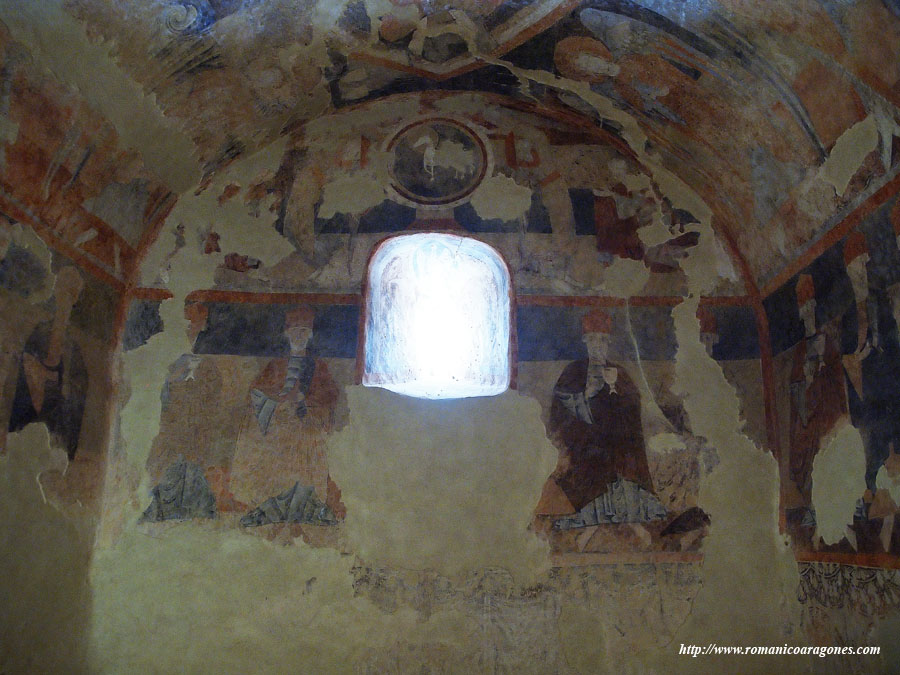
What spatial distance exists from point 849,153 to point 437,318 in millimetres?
3804

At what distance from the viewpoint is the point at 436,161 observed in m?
7.38

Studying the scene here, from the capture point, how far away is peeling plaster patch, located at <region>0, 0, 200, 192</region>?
4.94 metres

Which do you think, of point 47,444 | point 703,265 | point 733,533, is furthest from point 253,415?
point 703,265

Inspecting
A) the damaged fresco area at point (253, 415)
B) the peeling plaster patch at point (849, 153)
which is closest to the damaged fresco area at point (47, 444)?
the damaged fresco area at point (253, 415)

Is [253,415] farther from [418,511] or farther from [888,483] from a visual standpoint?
[888,483]

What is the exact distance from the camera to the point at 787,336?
20.7 feet

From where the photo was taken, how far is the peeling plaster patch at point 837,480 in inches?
206

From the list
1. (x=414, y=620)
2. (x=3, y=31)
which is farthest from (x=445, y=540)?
(x=3, y=31)

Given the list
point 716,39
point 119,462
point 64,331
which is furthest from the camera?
point 119,462

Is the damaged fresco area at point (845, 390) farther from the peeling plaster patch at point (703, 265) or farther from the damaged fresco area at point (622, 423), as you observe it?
the peeling plaster patch at point (703, 265)

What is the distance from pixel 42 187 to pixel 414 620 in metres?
4.20

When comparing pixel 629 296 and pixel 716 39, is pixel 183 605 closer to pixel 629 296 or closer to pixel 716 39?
pixel 629 296

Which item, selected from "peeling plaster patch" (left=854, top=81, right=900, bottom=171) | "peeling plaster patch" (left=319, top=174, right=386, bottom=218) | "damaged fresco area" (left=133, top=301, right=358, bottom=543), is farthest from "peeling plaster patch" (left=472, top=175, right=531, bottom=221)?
"peeling plaster patch" (left=854, top=81, right=900, bottom=171)

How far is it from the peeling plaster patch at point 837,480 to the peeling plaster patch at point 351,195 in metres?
4.25
